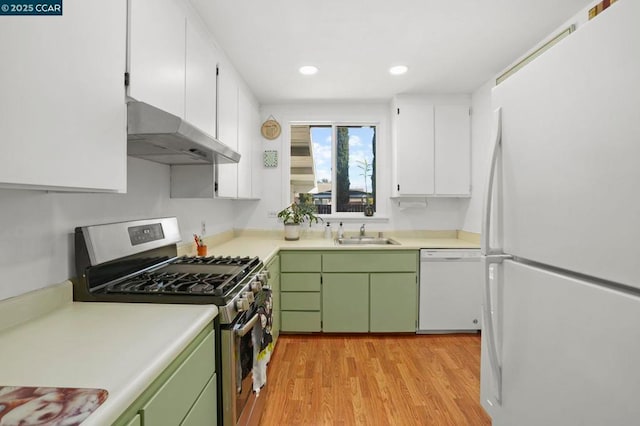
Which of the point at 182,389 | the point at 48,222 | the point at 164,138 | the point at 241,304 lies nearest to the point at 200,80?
the point at 164,138

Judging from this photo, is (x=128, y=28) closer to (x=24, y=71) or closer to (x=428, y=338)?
(x=24, y=71)

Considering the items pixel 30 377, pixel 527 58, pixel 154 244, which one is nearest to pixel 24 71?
pixel 30 377

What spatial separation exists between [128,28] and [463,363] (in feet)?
9.52

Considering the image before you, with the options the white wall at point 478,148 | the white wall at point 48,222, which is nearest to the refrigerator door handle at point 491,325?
the white wall at point 48,222

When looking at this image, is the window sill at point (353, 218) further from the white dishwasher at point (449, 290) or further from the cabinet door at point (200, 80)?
the cabinet door at point (200, 80)

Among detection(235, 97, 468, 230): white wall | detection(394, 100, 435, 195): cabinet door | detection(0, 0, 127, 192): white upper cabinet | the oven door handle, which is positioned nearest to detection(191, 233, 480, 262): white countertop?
detection(235, 97, 468, 230): white wall

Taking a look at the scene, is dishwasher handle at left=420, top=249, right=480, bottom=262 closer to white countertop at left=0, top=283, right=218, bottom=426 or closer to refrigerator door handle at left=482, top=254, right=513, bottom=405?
refrigerator door handle at left=482, top=254, right=513, bottom=405

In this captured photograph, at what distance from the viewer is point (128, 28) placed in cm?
112

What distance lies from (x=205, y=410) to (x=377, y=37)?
7.49ft

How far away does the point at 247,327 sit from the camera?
138 centimetres

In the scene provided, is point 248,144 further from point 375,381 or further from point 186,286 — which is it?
point 375,381

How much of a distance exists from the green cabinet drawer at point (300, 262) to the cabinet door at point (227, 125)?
782 millimetres

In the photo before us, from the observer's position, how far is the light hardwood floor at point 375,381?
73.0 inches

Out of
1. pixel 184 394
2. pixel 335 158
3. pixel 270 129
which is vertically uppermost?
pixel 270 129
